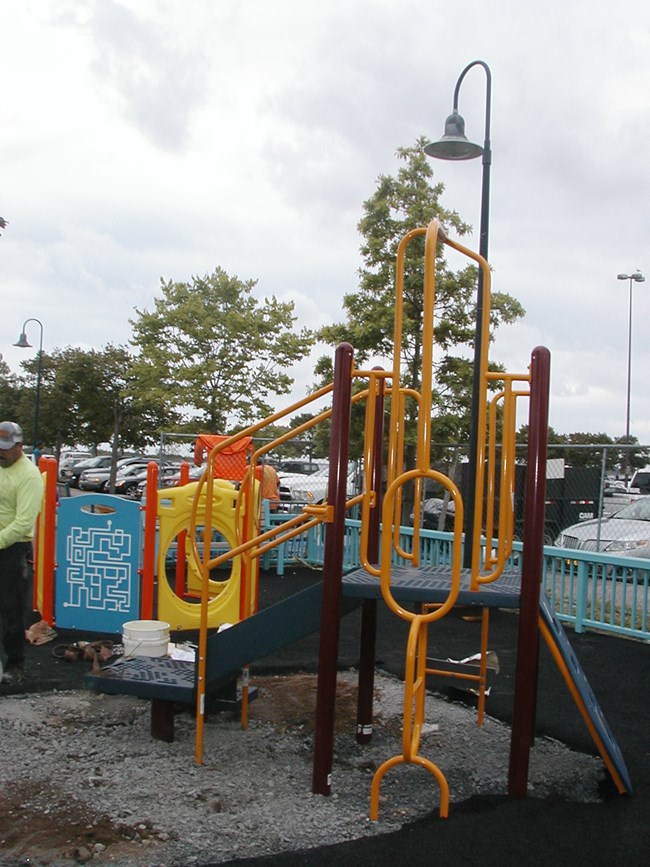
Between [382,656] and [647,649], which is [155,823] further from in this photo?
[647,649]

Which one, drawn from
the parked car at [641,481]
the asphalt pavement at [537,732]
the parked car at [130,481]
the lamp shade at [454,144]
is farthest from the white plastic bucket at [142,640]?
the parked car at [130,481]

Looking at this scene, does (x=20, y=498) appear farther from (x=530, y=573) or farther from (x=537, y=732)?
(x=537, y=732)

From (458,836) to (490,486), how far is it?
1928 mm

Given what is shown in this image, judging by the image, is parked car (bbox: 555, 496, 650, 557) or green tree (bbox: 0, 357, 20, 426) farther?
green tree (bbox: 0, 357, 20, 426)

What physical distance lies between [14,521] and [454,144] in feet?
20.8

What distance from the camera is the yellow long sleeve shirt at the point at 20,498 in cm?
560

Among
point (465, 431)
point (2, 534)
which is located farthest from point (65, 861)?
point (465, 431)

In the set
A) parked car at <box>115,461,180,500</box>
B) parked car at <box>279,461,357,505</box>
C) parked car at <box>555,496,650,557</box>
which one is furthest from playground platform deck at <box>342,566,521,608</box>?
parked car at <box>115,461,180,500</box>

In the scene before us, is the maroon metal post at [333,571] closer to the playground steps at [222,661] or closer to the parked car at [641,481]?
the playground steps at [222,661]

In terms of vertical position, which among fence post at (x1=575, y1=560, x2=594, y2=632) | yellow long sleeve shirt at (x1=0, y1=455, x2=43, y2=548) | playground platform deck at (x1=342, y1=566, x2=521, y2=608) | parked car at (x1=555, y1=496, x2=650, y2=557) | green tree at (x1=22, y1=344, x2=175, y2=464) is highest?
green tree at (x1=22, y1=344, x2=175, y2=464)

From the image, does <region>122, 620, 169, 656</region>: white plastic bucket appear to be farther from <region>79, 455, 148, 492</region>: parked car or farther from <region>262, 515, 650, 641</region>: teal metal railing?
<region>79, 455, 148, 492</region>: parked car

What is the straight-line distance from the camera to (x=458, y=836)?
3627 mm

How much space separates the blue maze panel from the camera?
755 centimetres

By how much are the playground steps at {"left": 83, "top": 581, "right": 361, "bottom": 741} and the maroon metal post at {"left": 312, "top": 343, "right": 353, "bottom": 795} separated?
173 mm
